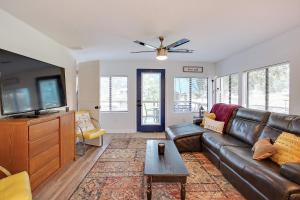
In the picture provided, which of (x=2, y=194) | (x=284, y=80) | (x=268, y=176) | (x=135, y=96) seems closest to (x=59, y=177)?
(x=2, y=194)

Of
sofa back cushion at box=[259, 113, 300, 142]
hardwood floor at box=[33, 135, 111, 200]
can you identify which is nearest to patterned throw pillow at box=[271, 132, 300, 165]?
sofa back cushion at box=[259, 113, 300, 142]

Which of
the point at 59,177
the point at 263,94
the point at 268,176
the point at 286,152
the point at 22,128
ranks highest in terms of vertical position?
the point at 263,94

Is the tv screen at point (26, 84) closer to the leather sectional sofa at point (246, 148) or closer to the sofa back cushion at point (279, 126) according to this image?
the leather sectional sofa at point (246, 148)

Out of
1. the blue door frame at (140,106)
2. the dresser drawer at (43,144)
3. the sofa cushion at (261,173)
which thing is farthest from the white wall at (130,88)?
the sofa cushion at (261,173)

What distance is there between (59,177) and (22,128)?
1.07 m

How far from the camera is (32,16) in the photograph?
2.72 meters

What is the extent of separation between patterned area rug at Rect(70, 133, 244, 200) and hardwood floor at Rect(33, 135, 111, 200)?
0.33ft

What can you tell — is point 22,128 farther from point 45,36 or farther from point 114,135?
point 114,135

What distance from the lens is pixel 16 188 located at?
65.0 inches

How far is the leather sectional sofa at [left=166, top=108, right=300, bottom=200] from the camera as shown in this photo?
1936 millimetres

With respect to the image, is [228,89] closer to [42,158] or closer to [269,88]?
[269,88]

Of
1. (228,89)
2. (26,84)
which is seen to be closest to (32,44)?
(26,84)

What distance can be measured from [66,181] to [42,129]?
0.81m

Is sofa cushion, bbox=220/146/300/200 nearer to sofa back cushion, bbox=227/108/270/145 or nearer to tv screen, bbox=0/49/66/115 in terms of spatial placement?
sofa back cushion, bbox=227/108/270/145
